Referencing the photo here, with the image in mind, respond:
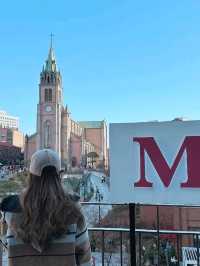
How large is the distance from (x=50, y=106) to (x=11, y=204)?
9894 centimetres

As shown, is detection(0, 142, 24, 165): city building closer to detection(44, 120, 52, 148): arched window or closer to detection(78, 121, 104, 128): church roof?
detection(44, 120, 52, 148): arched window

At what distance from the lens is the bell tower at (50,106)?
3821 inches

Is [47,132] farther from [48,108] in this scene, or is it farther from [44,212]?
[44,212]

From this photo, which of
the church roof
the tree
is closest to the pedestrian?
the tree

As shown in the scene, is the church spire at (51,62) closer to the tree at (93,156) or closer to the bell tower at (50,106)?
the bell tower at (50,106)

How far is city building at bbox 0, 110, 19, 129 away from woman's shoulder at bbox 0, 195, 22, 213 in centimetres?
15759

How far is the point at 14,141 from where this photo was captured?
123 metres

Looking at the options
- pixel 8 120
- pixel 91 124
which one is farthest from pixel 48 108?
pixel 8 120

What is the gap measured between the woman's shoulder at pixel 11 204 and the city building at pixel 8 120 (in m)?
158

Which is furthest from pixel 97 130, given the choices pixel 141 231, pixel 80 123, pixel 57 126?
pixel 141 231

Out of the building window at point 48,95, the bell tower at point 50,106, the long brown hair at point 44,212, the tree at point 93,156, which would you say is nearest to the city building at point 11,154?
Result: the bell tower at point 50,106

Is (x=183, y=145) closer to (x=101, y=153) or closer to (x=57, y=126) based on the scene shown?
(x=57, y=126)

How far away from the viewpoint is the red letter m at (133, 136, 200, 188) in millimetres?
2350

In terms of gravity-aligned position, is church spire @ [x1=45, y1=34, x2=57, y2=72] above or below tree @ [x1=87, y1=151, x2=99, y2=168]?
above
